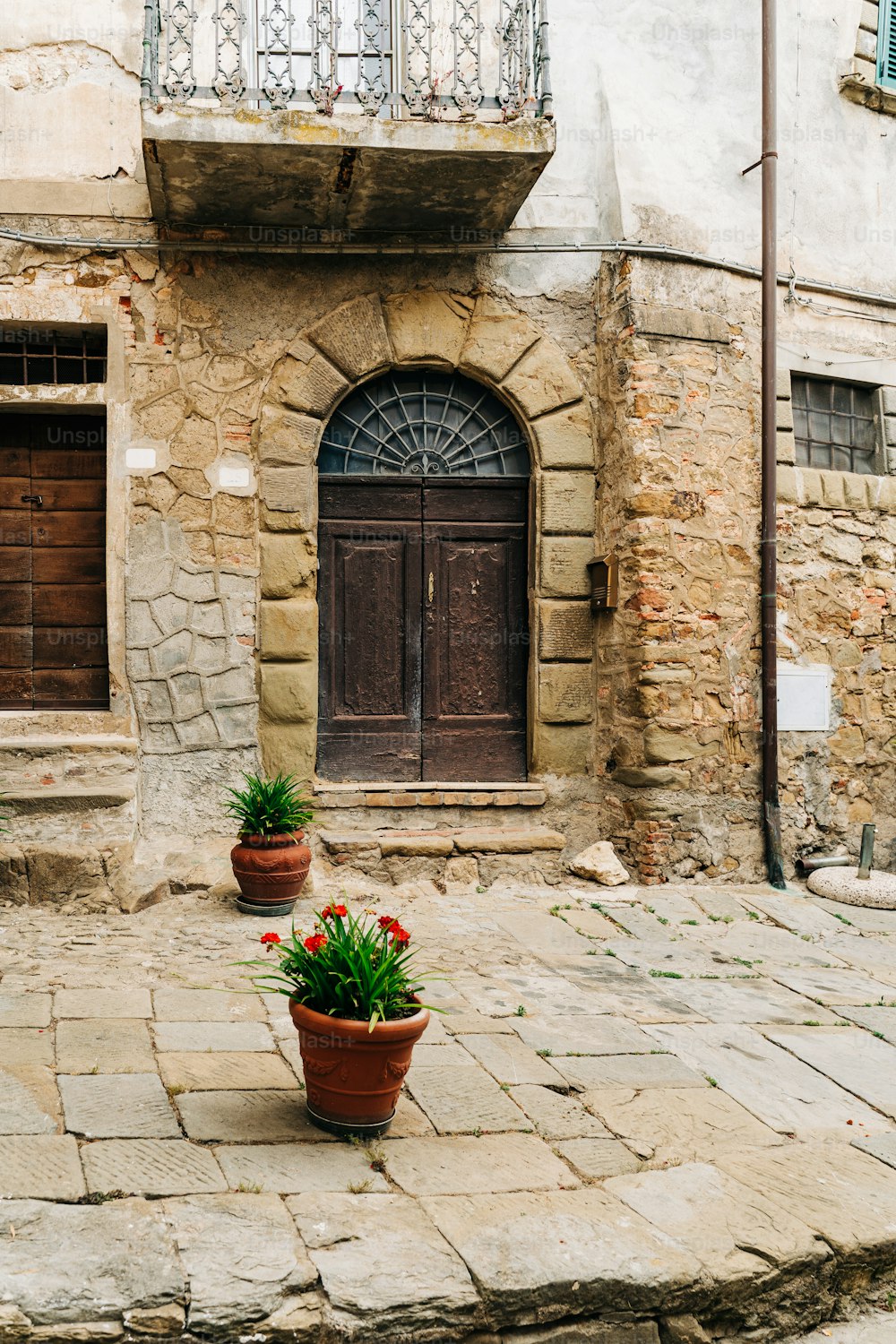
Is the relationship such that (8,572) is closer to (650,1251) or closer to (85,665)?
Result: (85,665)

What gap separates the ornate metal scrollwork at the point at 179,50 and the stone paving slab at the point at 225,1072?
4.84m

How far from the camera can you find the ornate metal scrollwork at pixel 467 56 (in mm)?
6309

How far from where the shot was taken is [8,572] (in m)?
6.95

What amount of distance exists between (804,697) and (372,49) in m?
4.77

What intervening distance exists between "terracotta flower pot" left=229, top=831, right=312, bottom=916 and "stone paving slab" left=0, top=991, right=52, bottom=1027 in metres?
1.46

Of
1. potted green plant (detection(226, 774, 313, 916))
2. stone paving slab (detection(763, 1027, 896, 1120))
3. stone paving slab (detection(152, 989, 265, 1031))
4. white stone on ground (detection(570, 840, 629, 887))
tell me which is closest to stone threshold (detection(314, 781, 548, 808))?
white stone on ground (detection(570, 840, 629, 887))

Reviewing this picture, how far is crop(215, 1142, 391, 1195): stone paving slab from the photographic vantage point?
9.96 ft

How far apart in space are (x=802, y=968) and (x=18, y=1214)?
13.1ft

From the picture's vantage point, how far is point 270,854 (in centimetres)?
576

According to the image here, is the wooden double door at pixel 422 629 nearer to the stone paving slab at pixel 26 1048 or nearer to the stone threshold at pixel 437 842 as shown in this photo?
the stone threshold at pixel 437 842

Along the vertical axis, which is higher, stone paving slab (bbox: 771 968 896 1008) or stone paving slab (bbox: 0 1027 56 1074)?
stone paving slab (bbox: 0 1027 56 1074)

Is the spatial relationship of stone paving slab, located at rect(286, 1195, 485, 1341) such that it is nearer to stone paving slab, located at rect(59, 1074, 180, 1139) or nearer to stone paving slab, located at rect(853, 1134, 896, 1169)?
stone paving slab, located at rect(59, 1074, 180, 1139)

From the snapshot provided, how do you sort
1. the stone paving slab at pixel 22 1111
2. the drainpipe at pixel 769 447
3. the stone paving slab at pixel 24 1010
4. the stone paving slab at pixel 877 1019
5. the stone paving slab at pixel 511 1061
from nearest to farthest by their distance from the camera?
the stone paving slab at pixel 22 1111 < the stone paving slab at pixel 511 1061 < the stone paving slab at pixel 24 1010 < the stone paving slab at pixel 877 1019 < the drainpipe at pixel 769 447

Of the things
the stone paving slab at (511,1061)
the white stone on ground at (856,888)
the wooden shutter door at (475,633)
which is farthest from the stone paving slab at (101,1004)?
the white stone on ground at (856,888)
